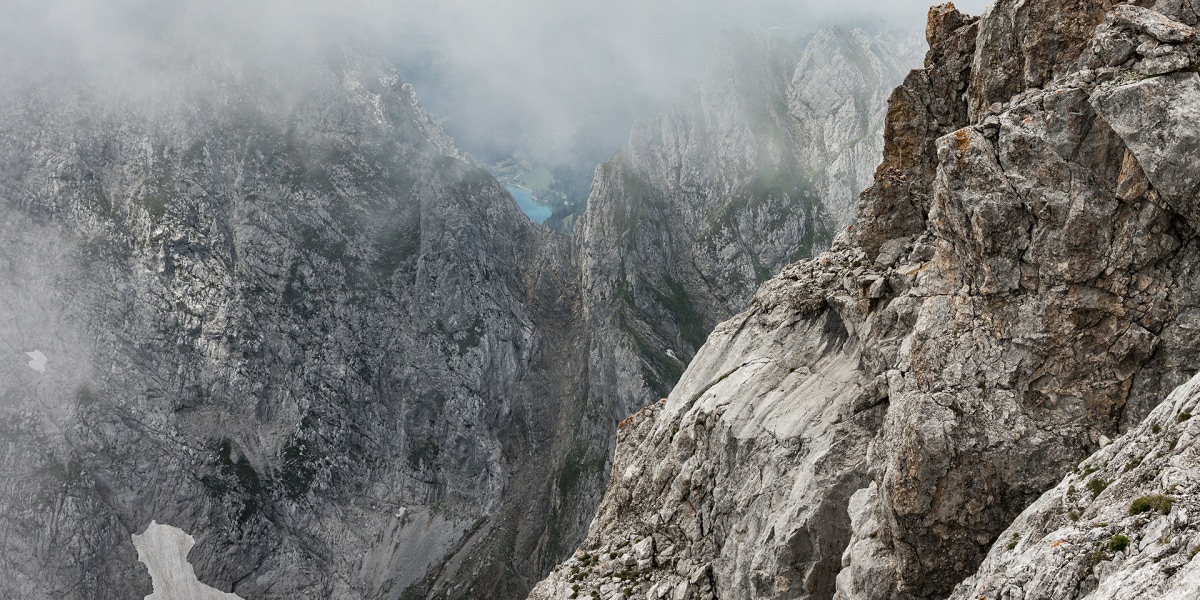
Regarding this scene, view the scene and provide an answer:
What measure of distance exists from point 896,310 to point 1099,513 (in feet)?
48.8

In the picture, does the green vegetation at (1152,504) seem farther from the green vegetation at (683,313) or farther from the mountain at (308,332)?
the green vegetation at (683,313)

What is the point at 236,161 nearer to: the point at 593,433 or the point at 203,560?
the point at 203,560

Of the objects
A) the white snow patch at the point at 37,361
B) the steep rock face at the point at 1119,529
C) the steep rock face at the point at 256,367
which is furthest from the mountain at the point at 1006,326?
the white snow patch at the point at 37,361

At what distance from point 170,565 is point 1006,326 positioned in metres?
153

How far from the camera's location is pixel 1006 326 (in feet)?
74.7

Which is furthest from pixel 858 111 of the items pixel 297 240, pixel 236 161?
pixel 236 161

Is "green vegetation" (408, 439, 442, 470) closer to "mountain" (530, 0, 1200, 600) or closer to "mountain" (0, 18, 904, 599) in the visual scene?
"mountain" (0, 18, 904, 599)

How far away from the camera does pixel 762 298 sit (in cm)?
4297

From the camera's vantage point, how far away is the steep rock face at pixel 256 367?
5207 inches

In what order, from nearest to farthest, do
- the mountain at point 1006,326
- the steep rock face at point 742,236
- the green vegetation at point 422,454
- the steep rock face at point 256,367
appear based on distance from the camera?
the mountain at point 1006,326
the steep rock face at point 256,367
the green vegetation at point 422,454
the steep rock face at point 742,236

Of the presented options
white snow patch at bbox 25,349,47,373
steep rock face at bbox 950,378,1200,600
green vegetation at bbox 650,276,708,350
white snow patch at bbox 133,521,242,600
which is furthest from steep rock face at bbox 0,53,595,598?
steep rock face at bbox 950,378,1200,600

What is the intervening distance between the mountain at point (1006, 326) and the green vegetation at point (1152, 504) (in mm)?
306

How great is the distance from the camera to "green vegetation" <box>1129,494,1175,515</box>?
13.6 m

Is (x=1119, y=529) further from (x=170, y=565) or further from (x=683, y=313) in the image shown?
(x=683, y=313)
